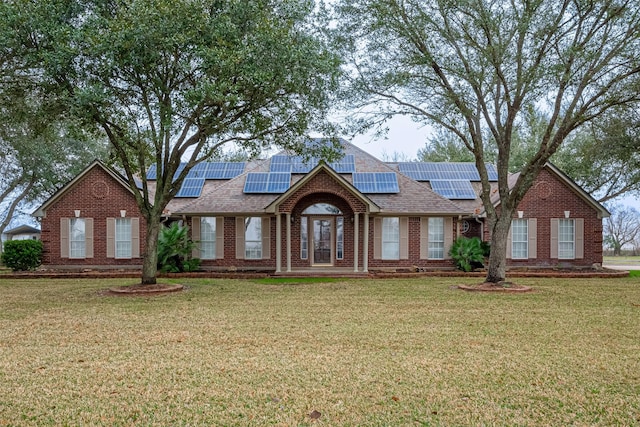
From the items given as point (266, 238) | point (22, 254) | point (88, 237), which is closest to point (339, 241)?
point (266, 238)

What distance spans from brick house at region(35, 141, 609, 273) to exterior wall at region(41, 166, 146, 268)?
39mm

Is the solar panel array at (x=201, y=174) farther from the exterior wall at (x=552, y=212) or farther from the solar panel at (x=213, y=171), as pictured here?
the exterior wall at (x=552, y=212)

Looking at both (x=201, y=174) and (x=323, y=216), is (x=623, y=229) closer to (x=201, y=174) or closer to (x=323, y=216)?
(x=323, y=216)

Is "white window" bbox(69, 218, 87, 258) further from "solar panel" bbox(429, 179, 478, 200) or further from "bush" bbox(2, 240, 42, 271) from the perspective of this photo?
"solar panel" bbox(429, 179, 478, 200)

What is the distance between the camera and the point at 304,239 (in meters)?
20.1

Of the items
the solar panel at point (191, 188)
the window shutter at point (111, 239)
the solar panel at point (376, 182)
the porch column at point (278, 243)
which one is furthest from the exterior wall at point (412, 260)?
the window shutter at point (111, 239)

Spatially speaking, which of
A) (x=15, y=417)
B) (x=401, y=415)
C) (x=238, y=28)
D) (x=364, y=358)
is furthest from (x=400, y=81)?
(x=15, y=417)

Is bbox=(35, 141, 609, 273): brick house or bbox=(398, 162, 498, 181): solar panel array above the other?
bbox=(398, 162, 498, 181): solar panel array

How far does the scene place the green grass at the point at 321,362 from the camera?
15.0 ft

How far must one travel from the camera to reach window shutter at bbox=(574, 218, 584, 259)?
20.4m

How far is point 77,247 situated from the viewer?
67.2ft

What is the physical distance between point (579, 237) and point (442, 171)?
627 cm

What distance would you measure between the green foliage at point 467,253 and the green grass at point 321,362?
7244 mm

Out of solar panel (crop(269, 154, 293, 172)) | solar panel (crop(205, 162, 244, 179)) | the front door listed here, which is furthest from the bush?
the front door
